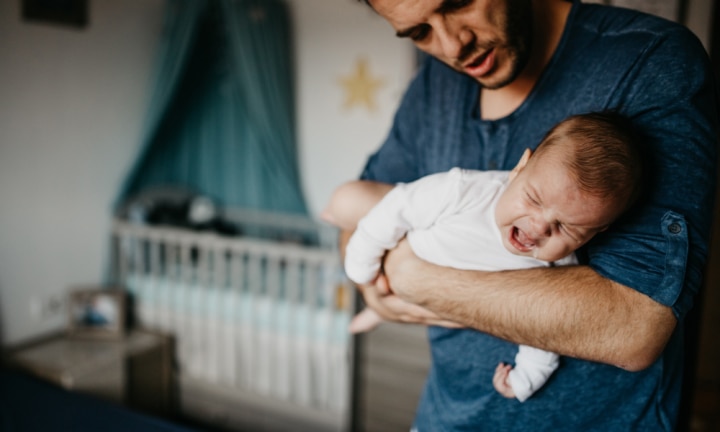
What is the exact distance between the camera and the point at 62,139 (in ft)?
10.7

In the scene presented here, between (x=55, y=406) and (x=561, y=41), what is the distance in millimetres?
2179

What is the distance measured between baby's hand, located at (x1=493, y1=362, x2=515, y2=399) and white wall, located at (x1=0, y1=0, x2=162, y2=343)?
3.04m

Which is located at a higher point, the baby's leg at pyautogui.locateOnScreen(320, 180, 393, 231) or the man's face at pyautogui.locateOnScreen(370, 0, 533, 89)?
the man's face at pyautogui.locateOnScreen(370, 0, 533, 89)

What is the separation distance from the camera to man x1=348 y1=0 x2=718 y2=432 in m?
A: 0.69

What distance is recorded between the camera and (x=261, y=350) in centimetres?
303

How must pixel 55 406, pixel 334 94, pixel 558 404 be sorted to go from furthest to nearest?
pixel 334 94 → pixel 55 406 → pixel 558 404

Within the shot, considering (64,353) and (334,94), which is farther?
(334,94)

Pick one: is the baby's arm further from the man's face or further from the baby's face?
the man's face

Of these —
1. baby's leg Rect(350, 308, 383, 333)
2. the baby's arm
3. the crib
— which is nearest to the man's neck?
the baby's arm

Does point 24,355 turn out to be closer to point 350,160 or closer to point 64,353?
point 64,353

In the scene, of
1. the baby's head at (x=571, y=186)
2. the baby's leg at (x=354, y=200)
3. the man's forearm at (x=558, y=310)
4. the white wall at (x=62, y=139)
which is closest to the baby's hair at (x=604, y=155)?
the baby's head at (x=571, y=186)

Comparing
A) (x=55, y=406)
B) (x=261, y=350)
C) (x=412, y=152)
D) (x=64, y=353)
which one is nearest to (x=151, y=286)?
(x=64, y=353)

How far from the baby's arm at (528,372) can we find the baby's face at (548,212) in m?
0.14

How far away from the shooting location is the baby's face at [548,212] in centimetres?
74
